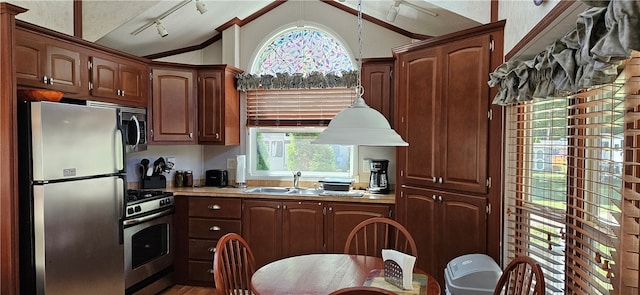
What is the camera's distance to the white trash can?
7.63 ft

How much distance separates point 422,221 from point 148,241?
225 cm

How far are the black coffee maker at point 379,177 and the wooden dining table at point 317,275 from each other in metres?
1.45

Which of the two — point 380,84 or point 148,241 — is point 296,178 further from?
point 148,241

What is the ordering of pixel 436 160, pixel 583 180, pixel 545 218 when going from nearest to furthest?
pixel 583 180 < pixel 545 218 < pixel 436 160

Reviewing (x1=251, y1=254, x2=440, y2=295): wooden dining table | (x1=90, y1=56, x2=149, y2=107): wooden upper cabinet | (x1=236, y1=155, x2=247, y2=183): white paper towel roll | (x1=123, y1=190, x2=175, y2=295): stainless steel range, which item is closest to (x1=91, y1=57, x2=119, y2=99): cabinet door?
(x1=90, y1=56, x2=149, y2=107): wooden upper cabinet

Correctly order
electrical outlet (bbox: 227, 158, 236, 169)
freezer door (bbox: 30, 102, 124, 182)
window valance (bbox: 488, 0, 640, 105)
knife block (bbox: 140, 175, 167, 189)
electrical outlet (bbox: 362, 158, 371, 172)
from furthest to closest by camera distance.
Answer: electrical outlet (bbox: 227, 158, 236, 169) < electrical outlet (bbox: 362, 158, 371, 172) < knife block (bbox: 140, 175, 167, 189) < freezer door (bbox: 30, 102, 124, 182) < window valance (bbox: 488, 0, 640, 105)

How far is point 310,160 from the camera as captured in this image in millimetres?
4449

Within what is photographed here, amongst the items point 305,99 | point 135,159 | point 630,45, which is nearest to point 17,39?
point 135,159

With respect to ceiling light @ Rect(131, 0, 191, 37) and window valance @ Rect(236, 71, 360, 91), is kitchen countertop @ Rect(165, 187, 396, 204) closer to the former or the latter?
window valance @ Rect(236, 71, 360, 91)

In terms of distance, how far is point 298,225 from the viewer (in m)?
3.76

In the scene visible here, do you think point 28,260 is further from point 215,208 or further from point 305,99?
point 305,99

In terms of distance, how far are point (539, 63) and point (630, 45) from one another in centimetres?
79

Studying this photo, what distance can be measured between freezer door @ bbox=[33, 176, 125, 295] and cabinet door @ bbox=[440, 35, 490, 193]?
2.37 m

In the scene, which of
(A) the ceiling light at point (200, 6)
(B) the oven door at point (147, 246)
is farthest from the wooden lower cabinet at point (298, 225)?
(A) the ceiling light at point (200, 6)
